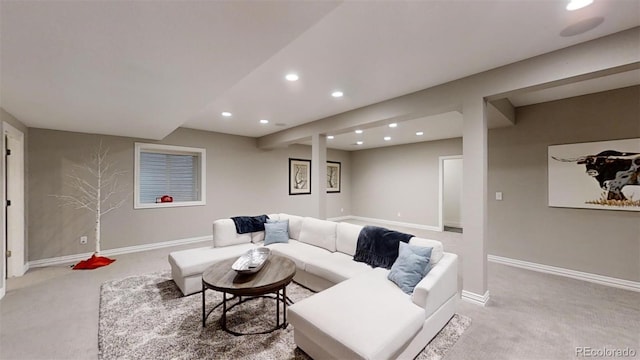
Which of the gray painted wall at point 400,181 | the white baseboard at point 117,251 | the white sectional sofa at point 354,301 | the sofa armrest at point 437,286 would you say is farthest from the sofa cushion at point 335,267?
the gray painted wall at point 400,181

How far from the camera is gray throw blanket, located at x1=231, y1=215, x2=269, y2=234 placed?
13.2 ft

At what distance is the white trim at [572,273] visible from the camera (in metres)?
3.26

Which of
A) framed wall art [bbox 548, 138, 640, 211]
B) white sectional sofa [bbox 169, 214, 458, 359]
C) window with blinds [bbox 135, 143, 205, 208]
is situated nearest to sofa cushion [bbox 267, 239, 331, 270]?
white sectional sofa [bbox 169, 214, 458, 359]

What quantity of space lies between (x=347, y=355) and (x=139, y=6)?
90.4 inches

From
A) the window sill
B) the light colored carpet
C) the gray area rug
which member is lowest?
the light colored carpet

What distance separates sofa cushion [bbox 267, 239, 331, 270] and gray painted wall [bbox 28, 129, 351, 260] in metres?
2.87

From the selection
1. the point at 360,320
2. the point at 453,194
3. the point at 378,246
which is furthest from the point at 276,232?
the point at 453,194

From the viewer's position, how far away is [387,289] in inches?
88.5

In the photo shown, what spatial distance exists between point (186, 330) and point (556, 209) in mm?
5080

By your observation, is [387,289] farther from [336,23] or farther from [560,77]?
[560,77]

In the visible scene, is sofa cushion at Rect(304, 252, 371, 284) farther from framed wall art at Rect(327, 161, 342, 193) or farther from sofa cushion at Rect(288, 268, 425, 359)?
framed wall art at Rect(327, 161, 342, 193)

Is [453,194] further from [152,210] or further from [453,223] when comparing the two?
[152,210]

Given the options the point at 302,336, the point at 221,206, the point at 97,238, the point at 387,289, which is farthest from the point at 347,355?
the point at 221,206

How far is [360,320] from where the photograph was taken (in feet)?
5.81
